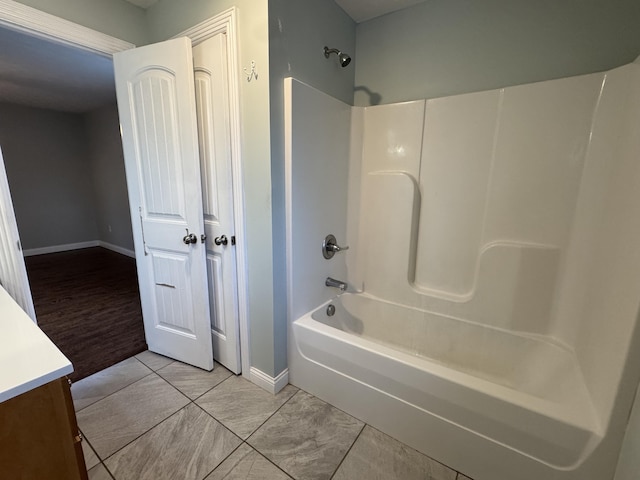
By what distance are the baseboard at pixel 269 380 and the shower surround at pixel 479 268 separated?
0.22 feet

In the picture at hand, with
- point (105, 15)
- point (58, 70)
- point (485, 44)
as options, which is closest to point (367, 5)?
point (485, 44)

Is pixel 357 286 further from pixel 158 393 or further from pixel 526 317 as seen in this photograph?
pixel 158 393

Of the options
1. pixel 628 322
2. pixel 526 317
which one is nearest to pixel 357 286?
pixel 526 317

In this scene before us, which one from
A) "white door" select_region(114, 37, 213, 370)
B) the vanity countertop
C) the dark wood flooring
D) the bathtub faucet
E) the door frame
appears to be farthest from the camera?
the dark wood flooring

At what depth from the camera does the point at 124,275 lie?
372 cm

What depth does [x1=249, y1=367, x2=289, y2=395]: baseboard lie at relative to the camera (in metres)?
1.72

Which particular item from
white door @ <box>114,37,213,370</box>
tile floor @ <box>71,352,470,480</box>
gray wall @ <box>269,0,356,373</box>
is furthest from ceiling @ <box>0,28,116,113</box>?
tile floor @ <box>71,352,470,480</box>

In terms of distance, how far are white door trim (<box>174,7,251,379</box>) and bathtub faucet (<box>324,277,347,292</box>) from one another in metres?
0.57

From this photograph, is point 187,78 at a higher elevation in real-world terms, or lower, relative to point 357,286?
higher

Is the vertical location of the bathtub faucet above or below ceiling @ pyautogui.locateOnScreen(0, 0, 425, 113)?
below

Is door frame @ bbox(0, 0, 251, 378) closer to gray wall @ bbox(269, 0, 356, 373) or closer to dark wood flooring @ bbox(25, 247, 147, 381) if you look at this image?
gray wall @ bbox(269, 0, 356, 373)

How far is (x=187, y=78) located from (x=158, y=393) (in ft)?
6.14

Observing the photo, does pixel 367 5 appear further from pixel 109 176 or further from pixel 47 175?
pixel 47 175

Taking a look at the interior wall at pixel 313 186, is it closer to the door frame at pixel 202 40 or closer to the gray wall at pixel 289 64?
the gray wall at pixel 289 64
